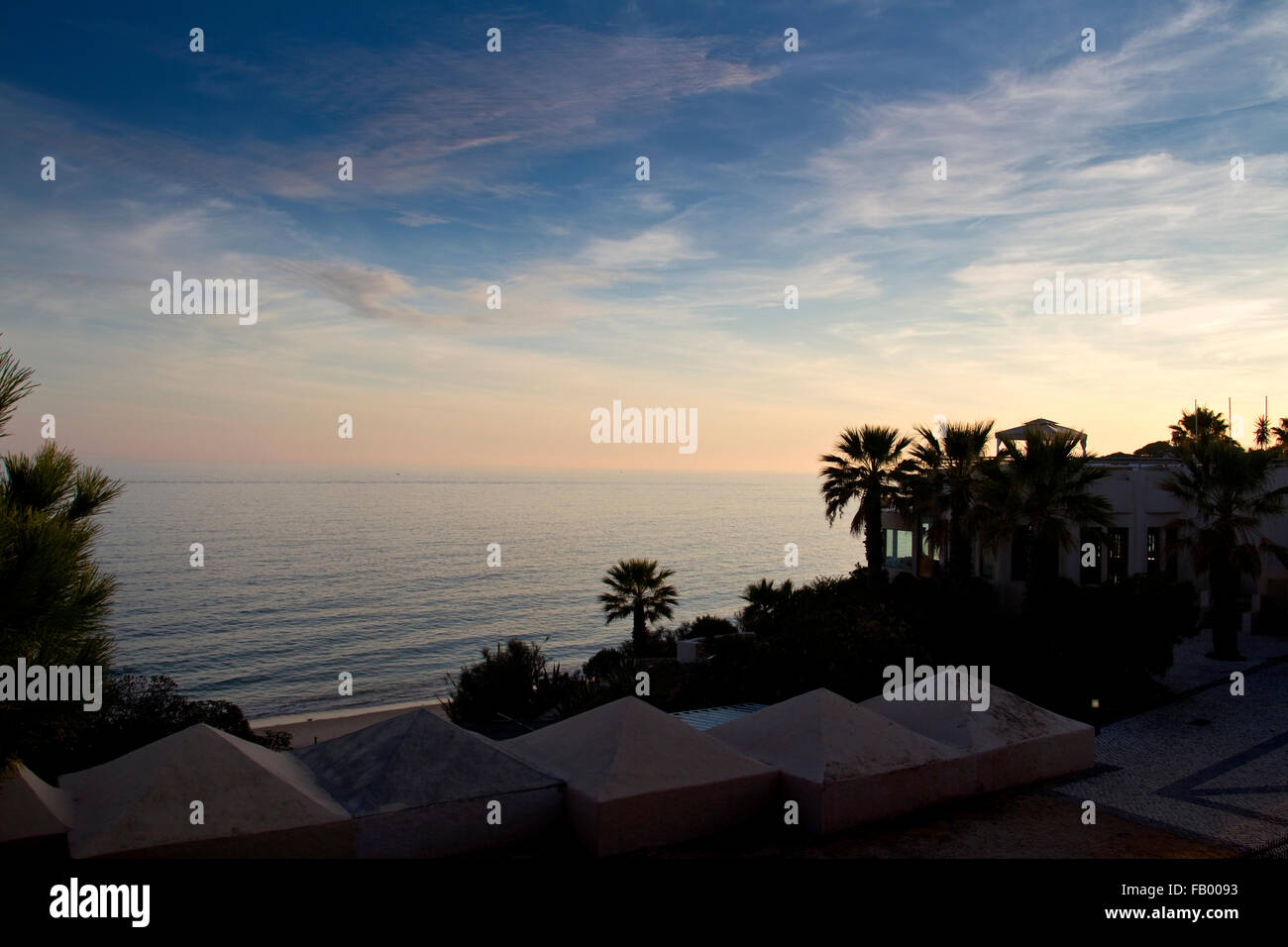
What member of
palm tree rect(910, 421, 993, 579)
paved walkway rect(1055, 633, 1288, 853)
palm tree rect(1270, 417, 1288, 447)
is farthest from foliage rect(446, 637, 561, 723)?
palm tree rect(1270, 417, 1288, 447)

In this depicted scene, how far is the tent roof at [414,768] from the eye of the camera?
9266mm

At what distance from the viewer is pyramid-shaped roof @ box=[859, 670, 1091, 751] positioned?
1281 cm

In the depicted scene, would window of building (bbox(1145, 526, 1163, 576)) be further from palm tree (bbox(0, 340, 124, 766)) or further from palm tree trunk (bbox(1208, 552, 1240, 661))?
palm tree (bbox(0, 340, 124, 766))

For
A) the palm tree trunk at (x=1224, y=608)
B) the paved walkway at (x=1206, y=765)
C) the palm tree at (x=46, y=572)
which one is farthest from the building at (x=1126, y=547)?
the palm tree at (x=46, y=572)

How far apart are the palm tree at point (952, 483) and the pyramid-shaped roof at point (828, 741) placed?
51.3 ft

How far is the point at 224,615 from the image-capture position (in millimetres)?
60406

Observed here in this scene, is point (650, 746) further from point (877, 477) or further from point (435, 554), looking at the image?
point (435, 554)

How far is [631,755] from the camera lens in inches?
408

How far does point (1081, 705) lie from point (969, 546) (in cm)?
872

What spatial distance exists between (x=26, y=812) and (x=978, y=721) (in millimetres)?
12450

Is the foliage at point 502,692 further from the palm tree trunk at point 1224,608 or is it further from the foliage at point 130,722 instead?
the palm tree trunk at point 1224,608

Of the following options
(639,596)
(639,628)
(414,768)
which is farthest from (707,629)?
(414,768)
